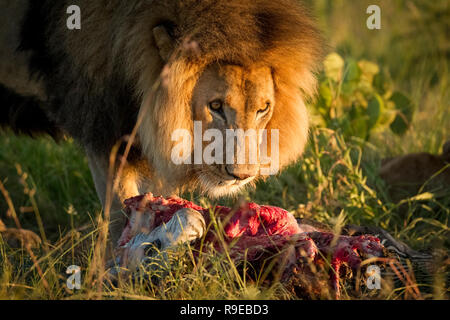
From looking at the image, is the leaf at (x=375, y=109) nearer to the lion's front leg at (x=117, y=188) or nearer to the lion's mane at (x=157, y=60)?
the lion's mane at (x=157, y=60)

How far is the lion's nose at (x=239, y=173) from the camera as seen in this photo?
3.11 meters

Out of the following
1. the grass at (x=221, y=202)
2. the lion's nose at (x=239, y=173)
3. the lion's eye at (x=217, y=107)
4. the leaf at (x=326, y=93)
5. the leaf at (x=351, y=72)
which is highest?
the leaf at (x=351, y=72)

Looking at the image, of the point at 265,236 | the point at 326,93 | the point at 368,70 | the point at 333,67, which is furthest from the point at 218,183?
the point at 368,70

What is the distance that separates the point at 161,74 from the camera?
110 inches

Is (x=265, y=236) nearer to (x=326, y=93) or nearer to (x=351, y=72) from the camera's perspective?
(x=326, y=93)

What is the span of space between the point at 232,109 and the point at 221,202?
1748 millimetres

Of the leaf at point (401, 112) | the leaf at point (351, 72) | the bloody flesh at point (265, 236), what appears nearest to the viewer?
the bloody flesh at point (265, 236)

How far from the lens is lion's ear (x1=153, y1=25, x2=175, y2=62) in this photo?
10.2ft

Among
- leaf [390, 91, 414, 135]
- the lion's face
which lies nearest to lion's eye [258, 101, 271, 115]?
the lion's face

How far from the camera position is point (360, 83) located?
561cm

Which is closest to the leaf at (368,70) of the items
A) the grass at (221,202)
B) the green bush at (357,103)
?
the green bush at (357,103)
